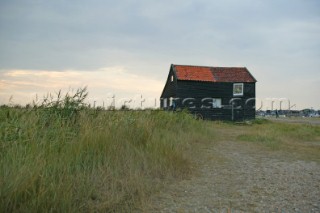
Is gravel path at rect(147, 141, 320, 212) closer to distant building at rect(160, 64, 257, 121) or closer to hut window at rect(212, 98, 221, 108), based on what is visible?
distant building at rect(160, 64, 257, 121)

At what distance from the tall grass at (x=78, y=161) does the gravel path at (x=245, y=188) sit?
1.46 ft

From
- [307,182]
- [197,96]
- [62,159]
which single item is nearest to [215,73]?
[197,96]

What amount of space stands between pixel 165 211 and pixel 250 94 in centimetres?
2727

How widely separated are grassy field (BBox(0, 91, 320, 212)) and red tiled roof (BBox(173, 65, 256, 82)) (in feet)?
67.1

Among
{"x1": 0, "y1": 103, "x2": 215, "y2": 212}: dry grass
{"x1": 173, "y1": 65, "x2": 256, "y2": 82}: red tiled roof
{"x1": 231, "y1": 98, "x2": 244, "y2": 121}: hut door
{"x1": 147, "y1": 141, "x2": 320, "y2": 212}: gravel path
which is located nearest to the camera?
{"x1": 0, "y1": 103, "x2": 215, "y2": 212}: dry grass

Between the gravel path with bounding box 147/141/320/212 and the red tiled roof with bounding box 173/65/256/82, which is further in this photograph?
the red tiled roof with bounding box 173/65/256/82

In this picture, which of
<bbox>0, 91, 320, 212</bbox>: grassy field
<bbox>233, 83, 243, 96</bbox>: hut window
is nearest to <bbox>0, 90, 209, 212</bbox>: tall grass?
<bbox>0, 91, 320, 212</bbox>: grassy field

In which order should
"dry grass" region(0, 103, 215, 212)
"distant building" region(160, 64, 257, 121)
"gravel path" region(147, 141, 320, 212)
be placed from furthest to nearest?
"distant building" region(160, 64, 257, 121)
"gravel path" region(147, 141, 320, 212)
"dry grass" region(0, 103, 215, 212)

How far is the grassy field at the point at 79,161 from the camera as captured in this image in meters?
3.54

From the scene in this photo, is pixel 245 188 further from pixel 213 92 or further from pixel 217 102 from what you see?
pixel 217 102

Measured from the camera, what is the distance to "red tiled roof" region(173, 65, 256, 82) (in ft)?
93.8

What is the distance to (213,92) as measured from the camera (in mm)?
28984

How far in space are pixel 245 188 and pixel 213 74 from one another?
25220 millimetres

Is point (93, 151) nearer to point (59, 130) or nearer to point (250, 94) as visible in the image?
point (59, 130)
